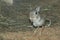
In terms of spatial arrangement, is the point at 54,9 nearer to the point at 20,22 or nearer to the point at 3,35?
the point at 20,22

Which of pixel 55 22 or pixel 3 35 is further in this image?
pixel 55 22

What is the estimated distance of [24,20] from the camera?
796 centimetres

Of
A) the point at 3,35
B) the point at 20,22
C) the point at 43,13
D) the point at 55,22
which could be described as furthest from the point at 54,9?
the point at 3,35

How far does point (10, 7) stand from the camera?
8.58 m

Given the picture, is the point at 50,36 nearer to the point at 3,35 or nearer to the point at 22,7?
the point at 3,35

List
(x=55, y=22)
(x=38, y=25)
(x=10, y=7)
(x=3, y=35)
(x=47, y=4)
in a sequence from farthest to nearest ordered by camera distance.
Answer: (x=47, y=4) → (x=10, y=7) → (x=55, y=22) → (x=38, y=25) → (x=3, y=35)

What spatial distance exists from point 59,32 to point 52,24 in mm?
612

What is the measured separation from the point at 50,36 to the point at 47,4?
2742 mm

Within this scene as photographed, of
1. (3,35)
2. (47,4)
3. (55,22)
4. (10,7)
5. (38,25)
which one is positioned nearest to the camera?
(3,35)

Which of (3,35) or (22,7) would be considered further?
(22,7)

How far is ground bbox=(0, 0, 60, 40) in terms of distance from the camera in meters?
6.98

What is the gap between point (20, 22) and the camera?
7809mm

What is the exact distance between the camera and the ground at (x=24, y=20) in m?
6.98

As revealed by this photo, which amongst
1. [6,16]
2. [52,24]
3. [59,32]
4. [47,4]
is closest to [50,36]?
[59,32]
